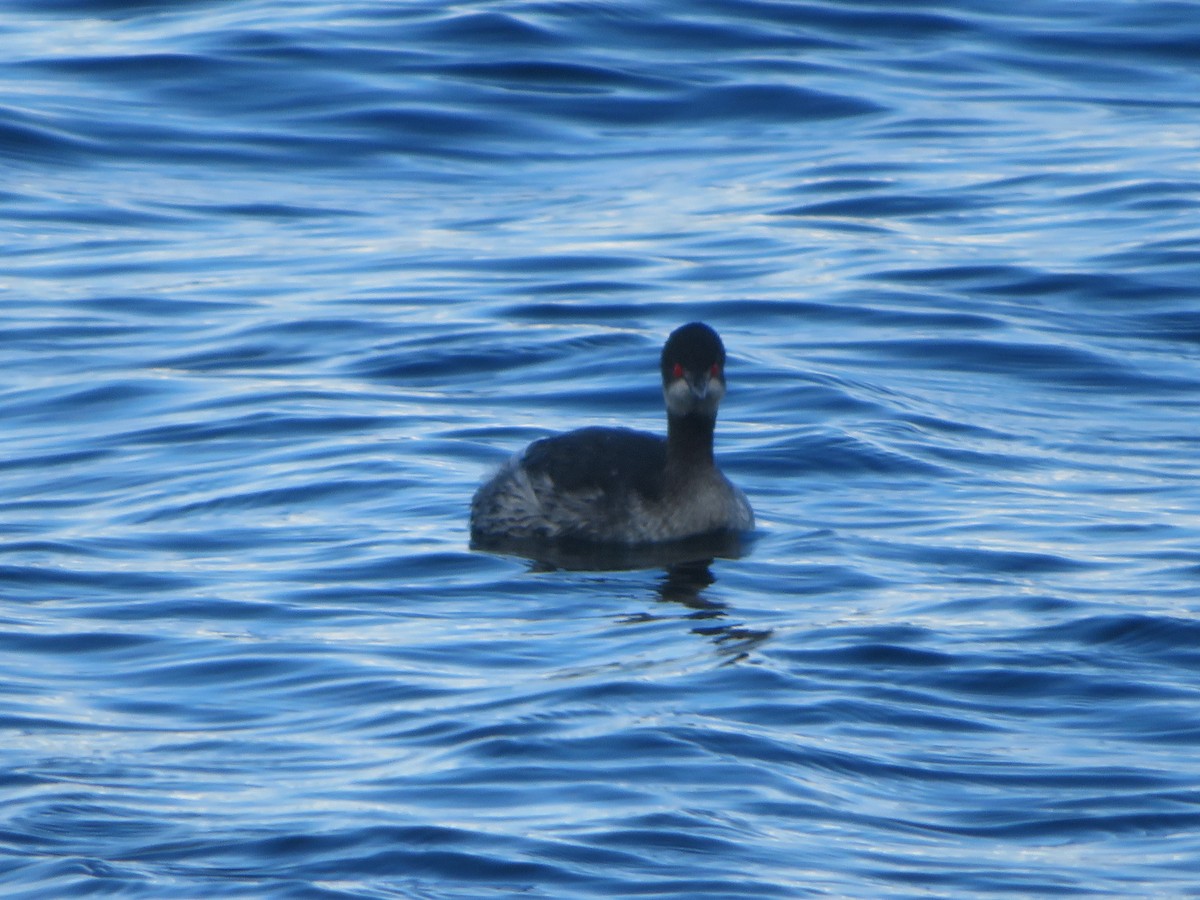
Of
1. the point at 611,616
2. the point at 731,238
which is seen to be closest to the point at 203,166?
the point at 731,238

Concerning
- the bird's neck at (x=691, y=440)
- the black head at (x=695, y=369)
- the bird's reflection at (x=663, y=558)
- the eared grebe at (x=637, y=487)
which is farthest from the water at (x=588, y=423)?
the black head at (x=695, y=369)

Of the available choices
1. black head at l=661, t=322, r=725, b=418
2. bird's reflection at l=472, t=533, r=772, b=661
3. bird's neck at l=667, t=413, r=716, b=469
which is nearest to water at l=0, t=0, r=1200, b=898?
bird's reflection at l=472, t=533, r=772, b=661

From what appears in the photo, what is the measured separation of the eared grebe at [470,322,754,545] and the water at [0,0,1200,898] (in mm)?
286

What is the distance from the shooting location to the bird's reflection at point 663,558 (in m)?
11.1

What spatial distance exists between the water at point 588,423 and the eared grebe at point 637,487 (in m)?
0.29

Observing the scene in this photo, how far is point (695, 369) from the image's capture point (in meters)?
12.1

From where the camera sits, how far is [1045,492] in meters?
12.5

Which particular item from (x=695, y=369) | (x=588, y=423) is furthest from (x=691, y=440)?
(x=588, y=423)

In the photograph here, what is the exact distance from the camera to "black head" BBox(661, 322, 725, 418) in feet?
39.4

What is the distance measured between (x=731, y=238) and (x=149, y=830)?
12.1 meters

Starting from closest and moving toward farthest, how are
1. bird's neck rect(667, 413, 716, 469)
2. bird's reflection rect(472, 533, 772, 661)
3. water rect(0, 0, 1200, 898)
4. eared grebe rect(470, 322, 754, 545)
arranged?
1. water rect(0, 0, 1200, 898)
2. bird's reflection rect(472, 533, 772, 661)
3. eared grebe rect(470, 322, 754, 545)
4. bird's neck rect(667, 413, 716, 469)

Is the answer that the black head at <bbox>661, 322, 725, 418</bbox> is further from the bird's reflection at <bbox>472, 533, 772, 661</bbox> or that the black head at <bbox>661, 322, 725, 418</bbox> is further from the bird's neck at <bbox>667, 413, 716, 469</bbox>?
the bird's reflection at <bbox>472, 533, 772, 661</bbox>

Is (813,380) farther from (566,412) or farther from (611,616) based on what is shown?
(611,616)

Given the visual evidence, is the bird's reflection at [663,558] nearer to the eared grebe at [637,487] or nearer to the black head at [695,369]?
the eared grebe at [637,487]
